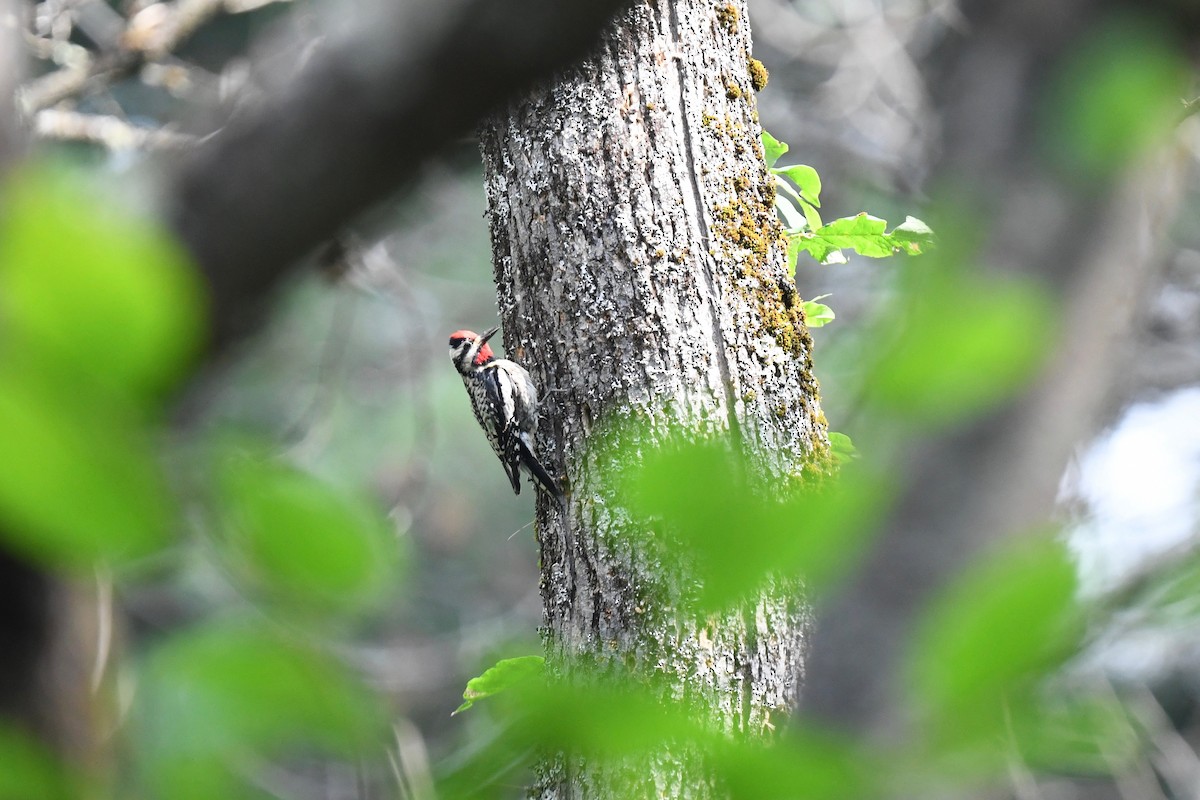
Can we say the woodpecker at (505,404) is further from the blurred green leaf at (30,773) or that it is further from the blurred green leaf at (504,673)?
the blurred green leaf at (30,773)

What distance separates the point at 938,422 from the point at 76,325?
1.12 feet

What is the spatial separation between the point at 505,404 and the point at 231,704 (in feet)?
9.91

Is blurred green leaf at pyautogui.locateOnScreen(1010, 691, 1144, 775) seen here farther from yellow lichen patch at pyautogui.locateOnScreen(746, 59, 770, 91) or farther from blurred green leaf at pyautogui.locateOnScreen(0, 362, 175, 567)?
yellow lichen patch at pyautogui.locateOnScreen(746, 59, 770, 91)

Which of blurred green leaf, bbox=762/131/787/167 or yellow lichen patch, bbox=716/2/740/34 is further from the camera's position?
blurred green leaf, bbox=762/131/787/167

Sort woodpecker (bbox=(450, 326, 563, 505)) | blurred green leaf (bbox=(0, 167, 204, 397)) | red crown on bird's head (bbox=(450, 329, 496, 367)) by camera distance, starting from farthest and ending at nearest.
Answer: red crown on bird's head (bbox=(450, 329, 496, 367)) < woodpecker (bbox=(450, 326, 563, 505)) < blurred green leaf (bbox=(0, 167, 204, 397))

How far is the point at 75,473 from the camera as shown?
0.37 metres

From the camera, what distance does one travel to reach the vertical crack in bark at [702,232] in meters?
1.93

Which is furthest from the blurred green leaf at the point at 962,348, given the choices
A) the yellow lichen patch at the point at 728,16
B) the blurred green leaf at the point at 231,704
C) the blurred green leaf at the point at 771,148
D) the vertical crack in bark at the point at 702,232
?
the blurred green leaf at the point at 771,148

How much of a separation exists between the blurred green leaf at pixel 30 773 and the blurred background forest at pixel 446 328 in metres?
0.05

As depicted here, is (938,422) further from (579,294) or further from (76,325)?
(579,294)

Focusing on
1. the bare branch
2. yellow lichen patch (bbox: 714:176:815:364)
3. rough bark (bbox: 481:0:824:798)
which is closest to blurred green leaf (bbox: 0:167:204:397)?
rough bark (bbox: 481:0:824:798)

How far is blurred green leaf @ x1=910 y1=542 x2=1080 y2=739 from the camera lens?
403mm

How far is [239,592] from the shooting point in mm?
418

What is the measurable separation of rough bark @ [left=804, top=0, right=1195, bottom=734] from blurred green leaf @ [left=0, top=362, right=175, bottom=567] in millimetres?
280
